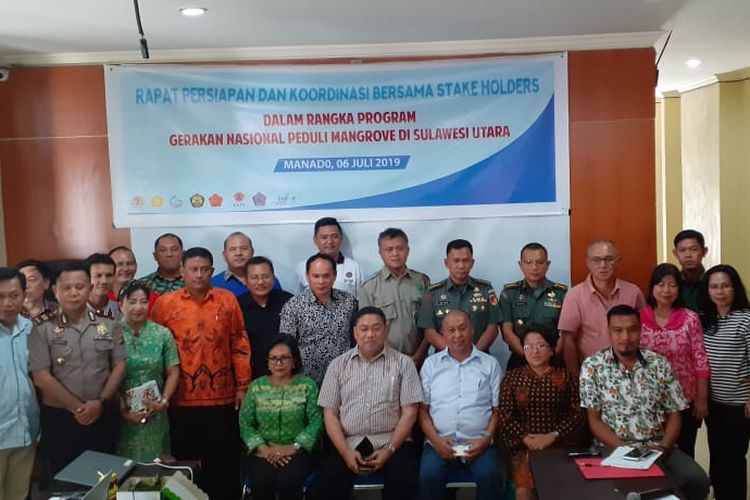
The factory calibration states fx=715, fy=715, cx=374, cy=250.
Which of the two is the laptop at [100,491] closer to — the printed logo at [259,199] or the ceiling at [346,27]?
the ceiling at [346,27]

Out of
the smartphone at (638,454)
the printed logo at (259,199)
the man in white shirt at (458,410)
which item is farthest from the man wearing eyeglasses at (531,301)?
the printed logo at (259,199)

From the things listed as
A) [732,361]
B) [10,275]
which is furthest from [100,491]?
[732,361]

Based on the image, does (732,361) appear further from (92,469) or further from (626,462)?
(92,469)

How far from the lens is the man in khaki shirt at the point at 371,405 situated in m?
3.58

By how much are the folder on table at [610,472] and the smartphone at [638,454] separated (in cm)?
7

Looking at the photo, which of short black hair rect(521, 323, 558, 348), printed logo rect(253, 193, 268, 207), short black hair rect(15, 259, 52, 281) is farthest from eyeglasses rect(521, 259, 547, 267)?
short black hair rect(15, 259, 52, 281)

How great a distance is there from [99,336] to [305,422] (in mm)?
1109

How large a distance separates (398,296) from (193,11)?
2038 mm

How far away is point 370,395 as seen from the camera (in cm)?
367

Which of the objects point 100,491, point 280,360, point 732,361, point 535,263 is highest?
point 535,263

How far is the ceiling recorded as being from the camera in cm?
407

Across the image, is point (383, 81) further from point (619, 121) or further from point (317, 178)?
point (619, 121)

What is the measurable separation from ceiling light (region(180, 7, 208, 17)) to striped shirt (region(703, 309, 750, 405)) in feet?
10.8

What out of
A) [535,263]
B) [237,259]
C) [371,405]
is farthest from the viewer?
[237,259]
